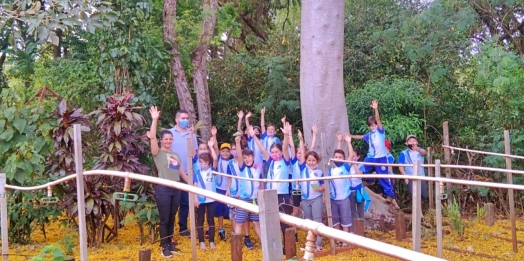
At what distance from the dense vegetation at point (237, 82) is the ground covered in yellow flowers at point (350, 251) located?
0.38 meters

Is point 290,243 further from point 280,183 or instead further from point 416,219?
point 416,219

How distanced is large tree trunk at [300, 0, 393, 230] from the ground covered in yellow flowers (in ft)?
3.71

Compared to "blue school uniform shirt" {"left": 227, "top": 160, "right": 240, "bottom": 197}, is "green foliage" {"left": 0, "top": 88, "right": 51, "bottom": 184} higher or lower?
higher

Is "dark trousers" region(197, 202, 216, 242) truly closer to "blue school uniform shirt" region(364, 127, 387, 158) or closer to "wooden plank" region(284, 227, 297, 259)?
"wooden plank" region(284, 227, 297, 259)

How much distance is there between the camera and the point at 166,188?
6.72 metres

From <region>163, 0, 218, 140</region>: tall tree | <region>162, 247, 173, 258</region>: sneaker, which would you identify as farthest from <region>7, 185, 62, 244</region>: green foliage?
<region>163, 0, 218, 140</region>: tall tree

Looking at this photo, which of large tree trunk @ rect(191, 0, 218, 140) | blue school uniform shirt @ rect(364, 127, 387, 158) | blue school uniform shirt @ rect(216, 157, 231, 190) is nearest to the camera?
blue school uniform shirt @ rect(216, 157, 231, 190)

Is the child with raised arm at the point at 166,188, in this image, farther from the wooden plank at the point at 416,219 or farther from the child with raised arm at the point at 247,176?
the wooden plank at the point at 416,219

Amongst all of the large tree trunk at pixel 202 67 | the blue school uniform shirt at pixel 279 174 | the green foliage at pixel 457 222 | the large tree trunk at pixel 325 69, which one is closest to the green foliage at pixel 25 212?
the blue school uniform shirt at pixel 279 174

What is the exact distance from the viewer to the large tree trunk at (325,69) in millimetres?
8203

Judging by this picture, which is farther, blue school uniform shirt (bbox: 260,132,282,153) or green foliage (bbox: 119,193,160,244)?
blue school uniform shirt (bbox: 260,132,282,153)

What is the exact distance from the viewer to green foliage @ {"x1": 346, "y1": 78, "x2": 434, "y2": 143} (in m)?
9.70

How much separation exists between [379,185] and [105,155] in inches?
177

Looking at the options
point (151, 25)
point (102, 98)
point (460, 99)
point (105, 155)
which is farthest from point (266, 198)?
point (460, 99)
